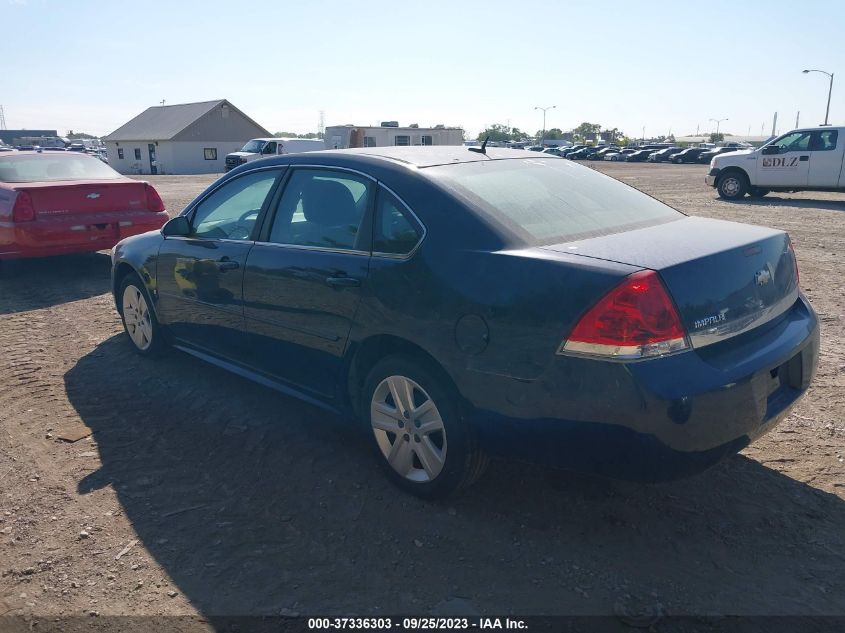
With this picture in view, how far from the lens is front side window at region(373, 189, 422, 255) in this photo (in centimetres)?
327

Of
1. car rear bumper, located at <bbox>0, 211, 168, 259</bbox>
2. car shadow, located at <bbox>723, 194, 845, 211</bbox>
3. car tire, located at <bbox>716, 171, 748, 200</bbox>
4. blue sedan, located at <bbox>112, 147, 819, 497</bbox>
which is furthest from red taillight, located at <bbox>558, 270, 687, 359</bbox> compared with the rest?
car tire, located at <bbox>716, 171, 748, 200</bbox>

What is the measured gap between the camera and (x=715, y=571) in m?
2.82

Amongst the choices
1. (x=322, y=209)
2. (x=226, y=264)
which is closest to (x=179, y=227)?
(x=226, y=264)

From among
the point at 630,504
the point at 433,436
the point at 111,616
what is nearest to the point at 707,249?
the point at 630,504

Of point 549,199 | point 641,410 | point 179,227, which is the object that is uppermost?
point 549,199

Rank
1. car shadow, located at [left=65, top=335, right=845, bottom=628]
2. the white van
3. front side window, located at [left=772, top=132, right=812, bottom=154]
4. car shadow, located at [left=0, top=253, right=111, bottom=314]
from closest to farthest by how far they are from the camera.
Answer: car shadow, located at [left=65, top=335, right=845, bottom=628], car shadow, located at [left=0, top=253, right=111, bottom=314], front side window, located at [left=772, top=132, right=812, bottom=154], the white van

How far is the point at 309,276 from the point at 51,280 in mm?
6235

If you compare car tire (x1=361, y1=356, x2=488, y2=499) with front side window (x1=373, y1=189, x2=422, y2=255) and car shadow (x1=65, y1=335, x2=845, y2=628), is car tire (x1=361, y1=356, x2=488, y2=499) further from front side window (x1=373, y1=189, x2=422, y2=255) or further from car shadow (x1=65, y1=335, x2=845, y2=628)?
front side window (x1=373, y1=189, x2=422, y2=255)

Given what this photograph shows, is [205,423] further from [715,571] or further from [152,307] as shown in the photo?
[715,571]

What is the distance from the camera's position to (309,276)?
368 centimetres

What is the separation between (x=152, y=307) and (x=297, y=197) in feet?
6.08

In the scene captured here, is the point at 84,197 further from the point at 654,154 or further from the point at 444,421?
the point at 654,154

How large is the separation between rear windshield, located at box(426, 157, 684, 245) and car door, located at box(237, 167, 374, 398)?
56cm

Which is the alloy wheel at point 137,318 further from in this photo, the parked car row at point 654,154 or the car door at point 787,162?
the parked car row at point 654,154
